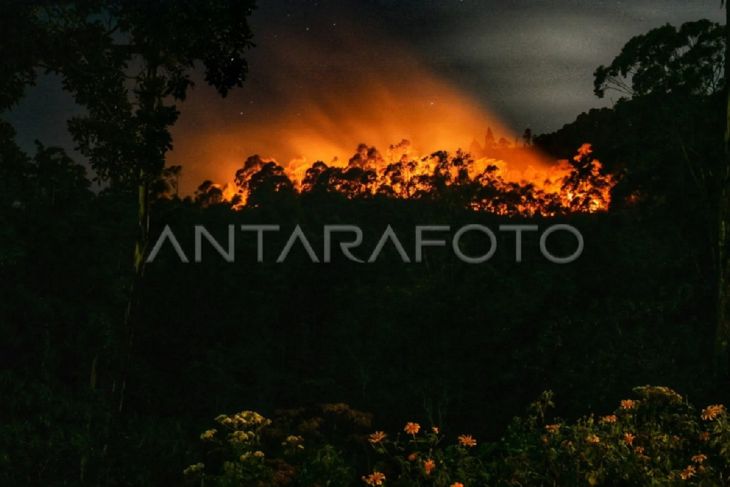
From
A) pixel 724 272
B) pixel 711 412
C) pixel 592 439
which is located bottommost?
pixel 592 439

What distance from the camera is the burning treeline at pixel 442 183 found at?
3197cm

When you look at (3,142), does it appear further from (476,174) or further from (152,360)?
(476,174)

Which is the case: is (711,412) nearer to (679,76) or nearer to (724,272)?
(724,272)

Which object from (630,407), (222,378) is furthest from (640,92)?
(222,378)

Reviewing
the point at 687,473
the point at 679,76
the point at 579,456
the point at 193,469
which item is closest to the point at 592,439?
the point at 579,456

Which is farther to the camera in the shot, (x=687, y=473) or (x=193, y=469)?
(x=193, y=469)

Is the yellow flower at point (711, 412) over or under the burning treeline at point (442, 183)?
under

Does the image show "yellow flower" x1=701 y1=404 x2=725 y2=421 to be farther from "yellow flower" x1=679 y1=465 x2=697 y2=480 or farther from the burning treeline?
the burning treeline

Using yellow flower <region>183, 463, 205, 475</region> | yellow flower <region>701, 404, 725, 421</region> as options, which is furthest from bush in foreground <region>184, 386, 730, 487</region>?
yellow flower <region>183, 463, 205, 475</region>

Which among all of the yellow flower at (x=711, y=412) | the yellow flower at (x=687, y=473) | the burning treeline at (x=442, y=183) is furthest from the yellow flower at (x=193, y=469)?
the burning treeline at (x=442, y=183)

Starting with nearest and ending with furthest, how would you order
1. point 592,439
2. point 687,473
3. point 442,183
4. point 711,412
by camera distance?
point 687,473, point 592,439, point 711,412, point 442,183

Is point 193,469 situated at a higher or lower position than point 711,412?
lower

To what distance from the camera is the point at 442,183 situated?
2398 inches

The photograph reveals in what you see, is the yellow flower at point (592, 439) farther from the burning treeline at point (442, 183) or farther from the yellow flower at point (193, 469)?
the burning treeline at point (442, 183)
